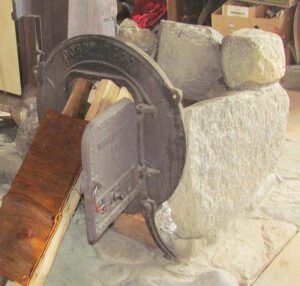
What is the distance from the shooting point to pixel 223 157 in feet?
6.07

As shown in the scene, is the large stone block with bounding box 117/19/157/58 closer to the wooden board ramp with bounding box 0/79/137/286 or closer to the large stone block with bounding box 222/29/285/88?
the large stone block with bounding box 222/29/285/88

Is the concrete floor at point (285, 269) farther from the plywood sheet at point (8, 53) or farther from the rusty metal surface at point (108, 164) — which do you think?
the plywood sheet at point (8, 53)

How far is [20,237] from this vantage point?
1.62 m

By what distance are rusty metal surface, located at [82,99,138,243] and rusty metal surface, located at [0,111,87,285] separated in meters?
0.17

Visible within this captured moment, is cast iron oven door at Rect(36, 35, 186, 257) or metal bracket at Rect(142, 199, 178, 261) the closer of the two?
cast iron oven door at Rect(36, 35, 186, 257)

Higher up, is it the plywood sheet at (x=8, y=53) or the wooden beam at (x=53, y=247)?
the plywood sheet at (x=8, y=53)

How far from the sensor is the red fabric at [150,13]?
449cm

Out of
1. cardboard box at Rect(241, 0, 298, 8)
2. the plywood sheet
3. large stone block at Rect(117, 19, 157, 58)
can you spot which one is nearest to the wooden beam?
large stone block at Rect(117, 19, 157, 58)

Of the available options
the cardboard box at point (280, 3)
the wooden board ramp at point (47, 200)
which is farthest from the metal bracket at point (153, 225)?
the cardboard box at point (280, 3)

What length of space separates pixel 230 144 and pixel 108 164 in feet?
1.89

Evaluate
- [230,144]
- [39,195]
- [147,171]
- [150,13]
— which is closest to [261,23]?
[150,13]

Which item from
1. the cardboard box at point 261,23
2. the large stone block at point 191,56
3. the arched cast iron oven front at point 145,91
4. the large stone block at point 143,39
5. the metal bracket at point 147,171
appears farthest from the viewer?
the cardboard box at point 261,23

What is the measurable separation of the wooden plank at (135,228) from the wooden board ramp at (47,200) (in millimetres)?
361

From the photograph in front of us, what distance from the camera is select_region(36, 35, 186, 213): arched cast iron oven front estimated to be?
1527 millimetres
